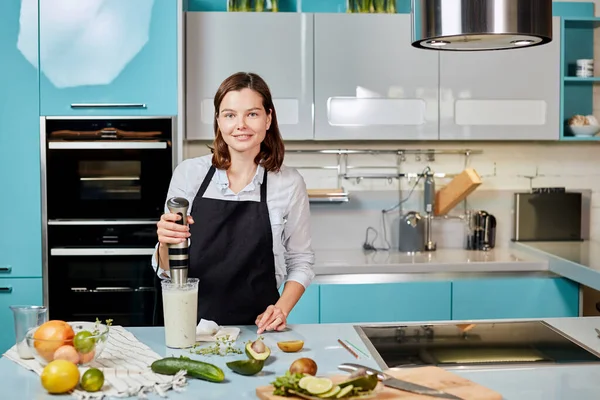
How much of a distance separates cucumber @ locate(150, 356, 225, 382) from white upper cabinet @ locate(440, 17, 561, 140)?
2.64 m

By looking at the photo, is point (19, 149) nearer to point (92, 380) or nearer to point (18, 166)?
point (18, 166)

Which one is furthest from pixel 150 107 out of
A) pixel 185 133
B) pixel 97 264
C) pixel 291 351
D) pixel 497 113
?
pixel 291 351

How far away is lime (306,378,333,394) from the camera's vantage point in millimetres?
1659

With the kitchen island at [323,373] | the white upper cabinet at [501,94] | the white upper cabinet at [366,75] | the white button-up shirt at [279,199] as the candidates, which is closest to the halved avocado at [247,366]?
the kitchen island at [323,373]

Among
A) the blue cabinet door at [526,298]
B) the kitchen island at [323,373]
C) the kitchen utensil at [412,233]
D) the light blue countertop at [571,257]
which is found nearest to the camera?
the kitchen island at [323,373]

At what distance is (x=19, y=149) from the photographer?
3.88 meters

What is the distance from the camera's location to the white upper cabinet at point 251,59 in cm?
408

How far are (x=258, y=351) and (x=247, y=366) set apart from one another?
88 millimetres

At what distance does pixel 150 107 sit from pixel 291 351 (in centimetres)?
208

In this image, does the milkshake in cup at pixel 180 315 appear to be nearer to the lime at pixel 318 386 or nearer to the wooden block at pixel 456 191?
the lime at pixel 318 386

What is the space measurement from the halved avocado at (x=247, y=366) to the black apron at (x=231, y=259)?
2.31 feet

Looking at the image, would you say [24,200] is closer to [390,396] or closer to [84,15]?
[84,15]

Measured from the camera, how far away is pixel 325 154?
14.8 ft

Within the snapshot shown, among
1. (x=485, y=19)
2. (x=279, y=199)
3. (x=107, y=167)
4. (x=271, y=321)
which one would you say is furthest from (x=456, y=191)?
(x=485, y=19)
